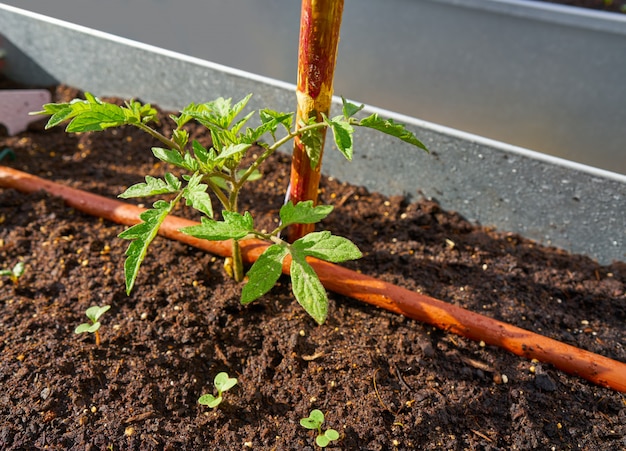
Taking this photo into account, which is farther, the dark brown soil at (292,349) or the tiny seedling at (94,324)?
the tiny seedling at (94,324)

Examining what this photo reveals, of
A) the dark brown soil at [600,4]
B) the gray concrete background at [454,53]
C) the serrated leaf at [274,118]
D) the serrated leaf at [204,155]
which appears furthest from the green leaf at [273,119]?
the dark brown soil at [600,4]

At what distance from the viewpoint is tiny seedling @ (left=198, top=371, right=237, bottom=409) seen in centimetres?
103

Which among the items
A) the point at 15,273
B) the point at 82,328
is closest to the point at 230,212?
the point at 82,328

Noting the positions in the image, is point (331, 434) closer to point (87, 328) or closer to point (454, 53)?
point (87, 328)

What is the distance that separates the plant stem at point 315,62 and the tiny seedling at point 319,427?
1.57 feet

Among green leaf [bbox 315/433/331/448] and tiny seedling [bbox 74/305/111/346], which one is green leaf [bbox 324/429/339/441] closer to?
green leaf [bbox 315/433/331/448]

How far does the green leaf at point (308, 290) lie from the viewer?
0.91 m

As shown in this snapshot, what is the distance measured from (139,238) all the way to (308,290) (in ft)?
0.98

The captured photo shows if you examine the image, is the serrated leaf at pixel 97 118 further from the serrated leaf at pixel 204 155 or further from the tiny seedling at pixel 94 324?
the tiny seedling at pixel 94 324

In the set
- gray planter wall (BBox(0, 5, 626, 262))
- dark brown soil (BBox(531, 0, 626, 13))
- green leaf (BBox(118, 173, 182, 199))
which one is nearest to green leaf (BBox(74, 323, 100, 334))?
green leaf (BBox(118, 173, 182, 199))

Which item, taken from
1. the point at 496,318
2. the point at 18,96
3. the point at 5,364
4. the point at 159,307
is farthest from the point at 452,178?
the point at 18,96

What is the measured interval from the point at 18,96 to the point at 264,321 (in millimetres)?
1256

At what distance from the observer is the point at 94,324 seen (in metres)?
1.15

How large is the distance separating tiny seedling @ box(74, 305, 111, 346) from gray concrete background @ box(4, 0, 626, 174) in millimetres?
1382
